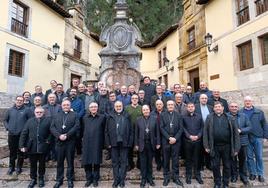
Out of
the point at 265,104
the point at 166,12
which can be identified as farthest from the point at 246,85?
the point at 166,12

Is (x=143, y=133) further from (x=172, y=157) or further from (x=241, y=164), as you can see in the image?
(x=241, y=164)

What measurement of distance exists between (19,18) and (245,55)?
38.4 ft

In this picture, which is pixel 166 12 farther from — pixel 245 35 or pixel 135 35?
pixel 135 35

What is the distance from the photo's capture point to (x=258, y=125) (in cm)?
501

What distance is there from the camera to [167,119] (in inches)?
193

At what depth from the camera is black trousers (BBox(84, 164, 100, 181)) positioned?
4.85 metres

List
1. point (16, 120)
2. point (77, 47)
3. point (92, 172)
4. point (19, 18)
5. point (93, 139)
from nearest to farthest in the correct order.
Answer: point (93, 139)
point (92, 172)
point (16, 120)
point (19, 18)
point (77, 47)

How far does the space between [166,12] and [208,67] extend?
1022 centimetres

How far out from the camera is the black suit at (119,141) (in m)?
4.75

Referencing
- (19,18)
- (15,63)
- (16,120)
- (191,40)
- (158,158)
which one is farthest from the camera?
(191,40)

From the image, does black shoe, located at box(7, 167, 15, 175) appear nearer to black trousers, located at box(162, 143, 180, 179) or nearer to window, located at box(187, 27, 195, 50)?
black trousers, located at box(162, 143, 180, 179)

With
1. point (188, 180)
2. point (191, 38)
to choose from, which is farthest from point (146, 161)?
point (191, 38)

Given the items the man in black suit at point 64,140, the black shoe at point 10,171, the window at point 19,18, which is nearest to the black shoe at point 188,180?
the man in black suit at point 64,140

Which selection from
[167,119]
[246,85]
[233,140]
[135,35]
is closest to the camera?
[233,140]
